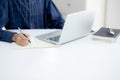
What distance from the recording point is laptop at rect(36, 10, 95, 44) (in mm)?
1293

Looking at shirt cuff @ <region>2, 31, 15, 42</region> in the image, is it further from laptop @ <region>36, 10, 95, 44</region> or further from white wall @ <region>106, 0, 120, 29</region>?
white wall @ <region>106, 0, 120, 29</region>

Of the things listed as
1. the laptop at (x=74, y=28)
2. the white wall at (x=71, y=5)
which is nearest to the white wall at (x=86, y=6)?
the white wall at (x=71, y=5)

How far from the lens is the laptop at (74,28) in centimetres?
129

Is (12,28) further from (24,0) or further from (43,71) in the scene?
(43,71)

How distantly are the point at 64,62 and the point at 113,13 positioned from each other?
1.91 metres

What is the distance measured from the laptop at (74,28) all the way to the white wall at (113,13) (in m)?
1.35

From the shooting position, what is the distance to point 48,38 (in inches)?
57.3

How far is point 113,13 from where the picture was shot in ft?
9.34

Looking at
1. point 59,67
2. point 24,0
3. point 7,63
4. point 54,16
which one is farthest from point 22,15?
point 59,67

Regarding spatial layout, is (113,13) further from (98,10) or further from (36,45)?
(36,45)

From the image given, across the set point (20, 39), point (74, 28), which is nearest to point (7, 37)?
point (20, 39)

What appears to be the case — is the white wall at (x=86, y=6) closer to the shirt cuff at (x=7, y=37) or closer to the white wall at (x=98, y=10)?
the white wall at (x=98, y=10)

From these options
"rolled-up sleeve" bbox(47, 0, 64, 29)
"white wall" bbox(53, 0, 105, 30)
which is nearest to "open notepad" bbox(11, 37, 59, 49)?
"rolled-up sleeve" bbox(47, 0, 64, 29)

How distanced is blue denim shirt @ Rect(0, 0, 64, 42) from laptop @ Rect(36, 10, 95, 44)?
0.44m
